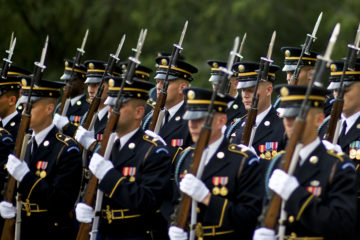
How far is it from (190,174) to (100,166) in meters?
0.95

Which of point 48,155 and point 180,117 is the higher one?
point 180,117

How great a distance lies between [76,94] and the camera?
10805mm

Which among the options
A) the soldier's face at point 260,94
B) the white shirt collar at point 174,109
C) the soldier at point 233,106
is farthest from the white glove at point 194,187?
the soldier at point 233,106

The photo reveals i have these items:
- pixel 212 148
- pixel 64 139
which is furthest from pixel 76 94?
pixel 212 148

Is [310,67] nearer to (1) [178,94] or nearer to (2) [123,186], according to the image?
(1) [178,94]

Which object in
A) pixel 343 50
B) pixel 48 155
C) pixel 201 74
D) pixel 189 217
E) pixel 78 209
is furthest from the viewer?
pixel 201 74

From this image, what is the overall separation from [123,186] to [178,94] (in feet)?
8.60

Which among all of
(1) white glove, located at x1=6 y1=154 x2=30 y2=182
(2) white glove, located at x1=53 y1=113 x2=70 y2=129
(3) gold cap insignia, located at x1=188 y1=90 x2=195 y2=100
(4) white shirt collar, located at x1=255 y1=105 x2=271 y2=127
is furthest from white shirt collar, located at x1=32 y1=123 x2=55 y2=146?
(4) white shirt collar, located at x1=255 y1=105 x2=271 y2=127

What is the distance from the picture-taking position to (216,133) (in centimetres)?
622

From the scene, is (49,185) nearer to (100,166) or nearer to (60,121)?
(100,166)

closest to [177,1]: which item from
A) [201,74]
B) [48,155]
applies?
[201,74]

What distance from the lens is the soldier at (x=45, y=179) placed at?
22.9 ft

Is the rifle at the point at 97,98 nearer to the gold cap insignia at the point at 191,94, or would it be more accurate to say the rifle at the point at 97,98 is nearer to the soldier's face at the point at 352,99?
the gold cap insignia at the point at 191,94

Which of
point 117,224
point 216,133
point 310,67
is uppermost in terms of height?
point 310,67
